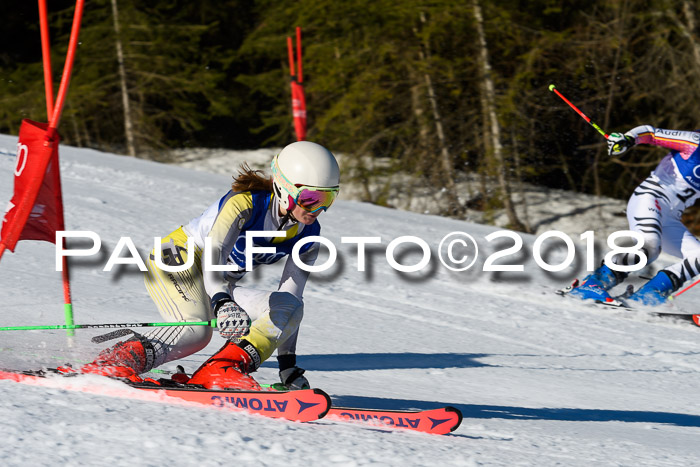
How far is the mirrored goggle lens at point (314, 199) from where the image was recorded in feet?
10.3

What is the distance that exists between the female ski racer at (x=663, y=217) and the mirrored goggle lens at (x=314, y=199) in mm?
4368

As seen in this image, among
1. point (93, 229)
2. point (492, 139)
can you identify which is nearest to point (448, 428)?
point (93, 229)

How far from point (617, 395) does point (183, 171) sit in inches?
330

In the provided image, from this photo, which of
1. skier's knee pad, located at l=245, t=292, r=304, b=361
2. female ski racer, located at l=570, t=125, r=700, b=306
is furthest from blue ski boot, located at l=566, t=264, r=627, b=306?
skier's knee pad, located at l=245, t=292, r=304, b=361

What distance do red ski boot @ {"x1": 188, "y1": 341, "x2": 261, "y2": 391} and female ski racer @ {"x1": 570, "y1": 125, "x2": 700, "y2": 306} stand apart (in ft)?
14.9

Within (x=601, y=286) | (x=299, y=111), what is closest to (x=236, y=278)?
(x=601, y=286)

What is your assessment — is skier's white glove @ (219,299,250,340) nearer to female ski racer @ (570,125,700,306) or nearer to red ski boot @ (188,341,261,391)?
red ski boot @ (188,341,261,391)

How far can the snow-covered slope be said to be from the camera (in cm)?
255

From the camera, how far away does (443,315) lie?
6297 mm

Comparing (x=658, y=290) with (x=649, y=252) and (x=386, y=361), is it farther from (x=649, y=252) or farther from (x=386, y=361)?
(x=386, y=361)

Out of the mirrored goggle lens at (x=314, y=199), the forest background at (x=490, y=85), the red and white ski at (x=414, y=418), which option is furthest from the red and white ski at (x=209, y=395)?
the forest background at (x=490, y=85)

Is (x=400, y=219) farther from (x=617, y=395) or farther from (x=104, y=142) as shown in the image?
(x=104, y=142)

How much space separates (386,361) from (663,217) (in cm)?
340

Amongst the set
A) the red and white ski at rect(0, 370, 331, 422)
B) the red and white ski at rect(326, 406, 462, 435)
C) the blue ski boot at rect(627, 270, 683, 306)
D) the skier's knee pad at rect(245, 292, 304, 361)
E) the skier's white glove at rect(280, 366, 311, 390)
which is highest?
the skier's knee pad at rect(245, 292, 304, 361)
